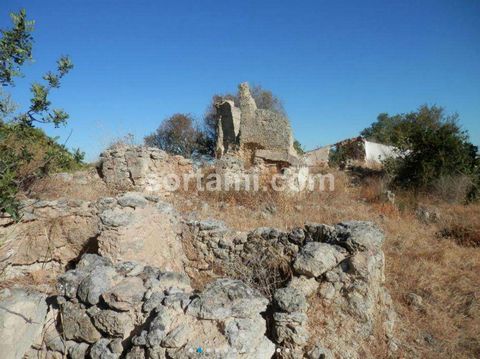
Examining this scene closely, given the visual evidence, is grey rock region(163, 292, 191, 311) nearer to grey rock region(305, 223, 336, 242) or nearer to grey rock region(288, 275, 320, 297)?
grey rock region(288, 275, 320, 297)

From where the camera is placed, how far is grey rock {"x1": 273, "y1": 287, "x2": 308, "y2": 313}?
244 centimetres

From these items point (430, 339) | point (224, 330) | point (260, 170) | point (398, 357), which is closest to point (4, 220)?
point (224, 330)

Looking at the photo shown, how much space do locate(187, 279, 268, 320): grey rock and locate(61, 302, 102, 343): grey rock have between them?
96 centimetres

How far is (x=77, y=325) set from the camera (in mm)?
2576

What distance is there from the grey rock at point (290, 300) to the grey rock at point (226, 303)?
0.19m

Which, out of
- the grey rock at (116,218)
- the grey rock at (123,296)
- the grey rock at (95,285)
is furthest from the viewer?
the grey rock at (116,218)

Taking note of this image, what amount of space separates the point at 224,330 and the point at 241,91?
10.4 meters

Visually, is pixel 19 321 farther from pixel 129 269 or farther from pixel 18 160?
pixel 18 160

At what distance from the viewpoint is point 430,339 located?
2.84 m

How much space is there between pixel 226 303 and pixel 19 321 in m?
1.88

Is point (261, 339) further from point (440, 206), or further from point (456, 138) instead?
point (456, 138)

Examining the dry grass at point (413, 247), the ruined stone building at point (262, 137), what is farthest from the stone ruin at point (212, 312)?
the ruined stone building at point (262, 137)

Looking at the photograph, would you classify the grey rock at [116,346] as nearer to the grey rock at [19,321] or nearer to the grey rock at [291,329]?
the grey rock at [19,321]

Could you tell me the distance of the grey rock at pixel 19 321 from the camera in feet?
8.25
